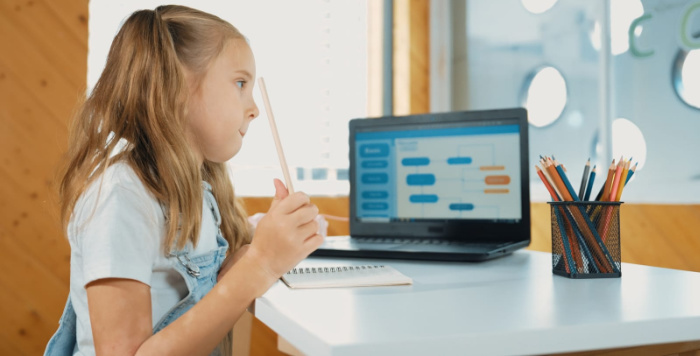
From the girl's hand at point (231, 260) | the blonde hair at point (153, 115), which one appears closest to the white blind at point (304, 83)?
the girl's hand at point (231, 260)

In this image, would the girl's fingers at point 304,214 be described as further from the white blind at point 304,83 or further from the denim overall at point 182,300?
the white blind at point 304,83

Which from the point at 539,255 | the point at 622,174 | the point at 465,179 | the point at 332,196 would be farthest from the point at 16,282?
the point at 622,174

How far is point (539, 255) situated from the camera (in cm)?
117

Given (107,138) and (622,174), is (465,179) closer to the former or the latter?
(622,174)

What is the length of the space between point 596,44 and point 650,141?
0.41 meters

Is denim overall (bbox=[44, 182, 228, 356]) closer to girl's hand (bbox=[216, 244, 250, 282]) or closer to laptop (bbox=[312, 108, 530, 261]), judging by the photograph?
girl's hand (bbox=[216, 244, 250, 282])

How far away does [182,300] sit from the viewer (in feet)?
2.69

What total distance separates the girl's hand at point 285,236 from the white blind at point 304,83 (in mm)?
1620

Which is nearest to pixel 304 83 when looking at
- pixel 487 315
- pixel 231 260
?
pixel 231 260

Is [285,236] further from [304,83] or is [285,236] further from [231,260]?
[304,83]

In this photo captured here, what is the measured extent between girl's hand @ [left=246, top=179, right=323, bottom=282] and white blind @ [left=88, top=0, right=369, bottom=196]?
5.32ft

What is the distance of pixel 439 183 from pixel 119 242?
75 centimetres

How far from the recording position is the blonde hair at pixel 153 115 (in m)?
0.83

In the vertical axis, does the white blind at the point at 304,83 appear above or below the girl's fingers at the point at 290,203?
above
